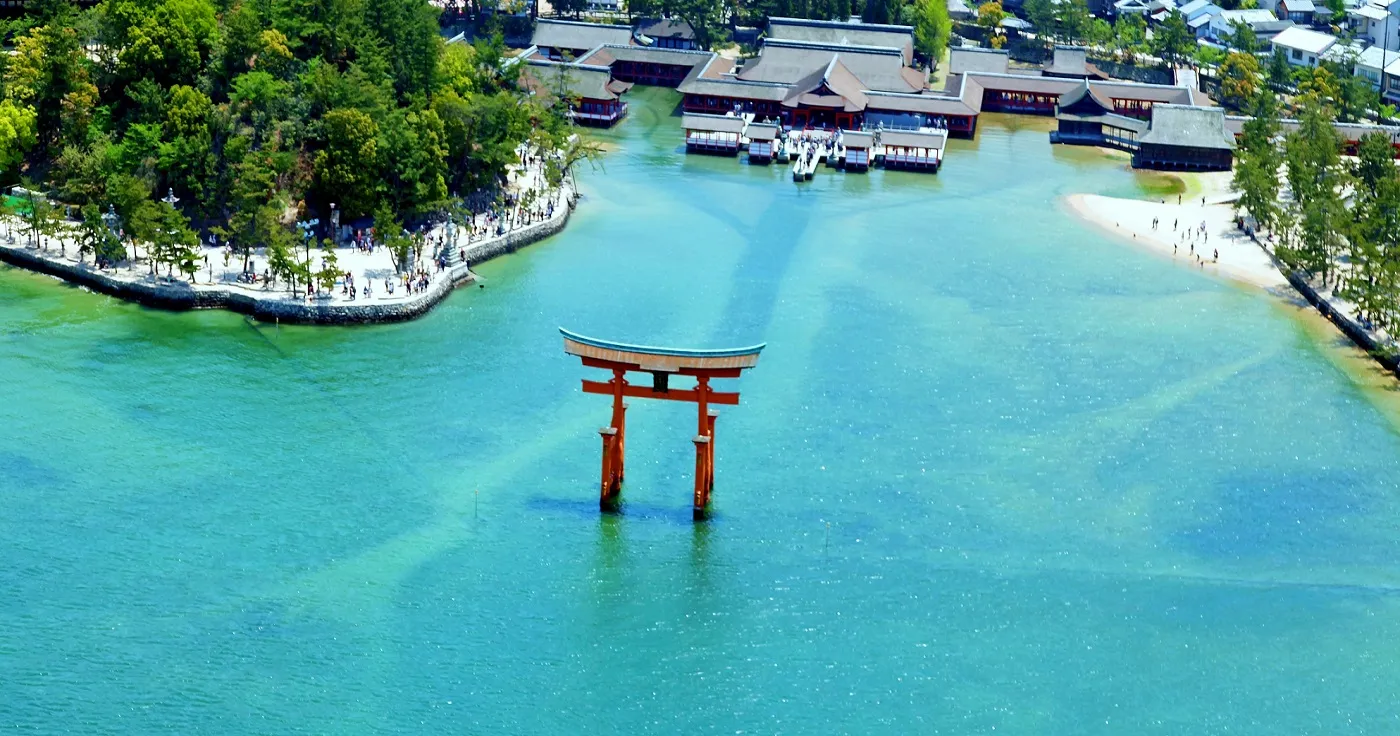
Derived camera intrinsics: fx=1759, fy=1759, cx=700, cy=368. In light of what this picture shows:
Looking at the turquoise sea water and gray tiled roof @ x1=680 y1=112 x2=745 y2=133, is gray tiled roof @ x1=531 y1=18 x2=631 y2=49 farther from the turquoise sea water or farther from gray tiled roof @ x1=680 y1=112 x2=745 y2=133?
the turquoise sea water

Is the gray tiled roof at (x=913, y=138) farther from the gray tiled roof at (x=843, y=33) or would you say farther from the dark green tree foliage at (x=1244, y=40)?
the dark green tree foliage at (x=1244, y=40)

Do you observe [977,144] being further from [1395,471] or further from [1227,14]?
[1395,471]

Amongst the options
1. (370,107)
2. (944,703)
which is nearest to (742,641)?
(944,703)

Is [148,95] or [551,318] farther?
[148,95]

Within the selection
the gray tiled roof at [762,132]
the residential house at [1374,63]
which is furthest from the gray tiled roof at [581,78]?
the residential house at [1374,63]

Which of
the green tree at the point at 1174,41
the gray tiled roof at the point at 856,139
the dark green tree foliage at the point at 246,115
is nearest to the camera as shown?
the dark green tree foliage at the point at 246,115

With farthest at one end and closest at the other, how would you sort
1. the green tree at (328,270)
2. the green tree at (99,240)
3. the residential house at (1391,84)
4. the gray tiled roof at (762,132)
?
1. the residential house at (1391,84)
2. the gray tiled roof at (762,132)
3. the green tree at (99,240)
4. the green tree at (328,270)

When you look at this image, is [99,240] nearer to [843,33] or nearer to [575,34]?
[575,34]
